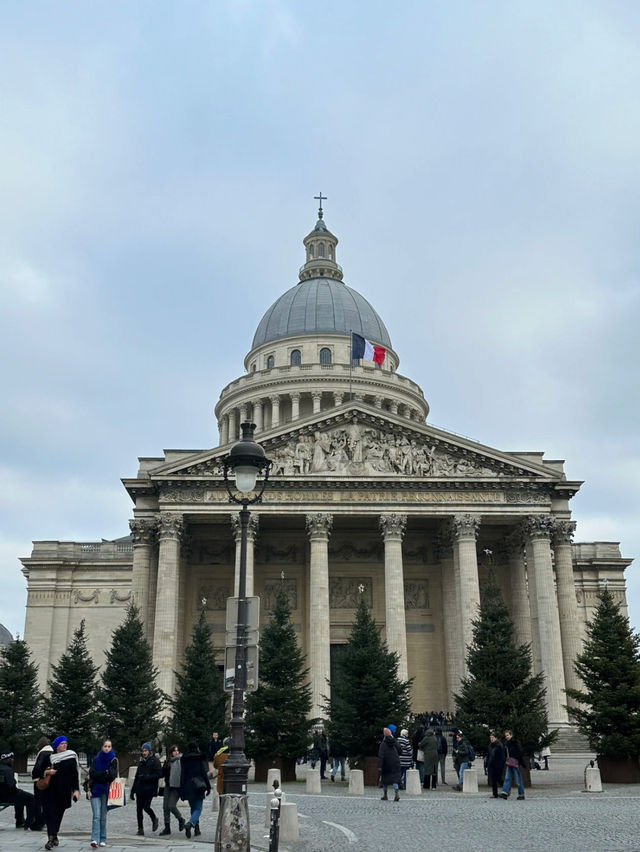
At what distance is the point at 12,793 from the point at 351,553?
139ft

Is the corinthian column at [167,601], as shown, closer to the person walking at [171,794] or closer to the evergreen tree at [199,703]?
the evergreen tree at [199,703]

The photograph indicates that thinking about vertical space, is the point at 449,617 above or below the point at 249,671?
above

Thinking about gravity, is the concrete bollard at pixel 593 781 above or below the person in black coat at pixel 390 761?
below

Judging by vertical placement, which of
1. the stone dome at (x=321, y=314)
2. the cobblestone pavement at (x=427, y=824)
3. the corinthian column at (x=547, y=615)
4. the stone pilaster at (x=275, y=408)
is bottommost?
the cobblestone pavement at (x=427, y=824)

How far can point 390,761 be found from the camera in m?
23.2

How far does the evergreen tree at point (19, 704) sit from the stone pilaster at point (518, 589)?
1154 inches

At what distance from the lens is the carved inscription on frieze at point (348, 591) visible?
57406mm

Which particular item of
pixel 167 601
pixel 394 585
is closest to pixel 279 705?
pixel 167 601

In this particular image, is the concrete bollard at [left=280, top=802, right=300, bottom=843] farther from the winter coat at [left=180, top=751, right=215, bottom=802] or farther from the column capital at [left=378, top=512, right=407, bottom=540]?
the column capital at [left=378, top=512, right=407, bottom=540]

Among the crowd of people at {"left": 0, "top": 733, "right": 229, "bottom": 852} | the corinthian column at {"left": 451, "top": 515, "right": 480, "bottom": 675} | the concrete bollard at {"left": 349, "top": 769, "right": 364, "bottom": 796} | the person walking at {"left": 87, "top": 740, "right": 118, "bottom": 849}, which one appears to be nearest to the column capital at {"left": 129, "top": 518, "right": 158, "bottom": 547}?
the corinthian column at {"left": 451, "top": 515, "right": 480, "bottom": 675}

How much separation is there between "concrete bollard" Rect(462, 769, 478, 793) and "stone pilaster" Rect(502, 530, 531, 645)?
30063mm

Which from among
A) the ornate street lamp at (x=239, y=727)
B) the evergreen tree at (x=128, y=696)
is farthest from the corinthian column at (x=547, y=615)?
the ornate street lamp at (x=239, y=727)

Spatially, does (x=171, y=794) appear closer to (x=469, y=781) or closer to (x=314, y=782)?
(x=314, y=782)

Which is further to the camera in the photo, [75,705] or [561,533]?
[561,533]
